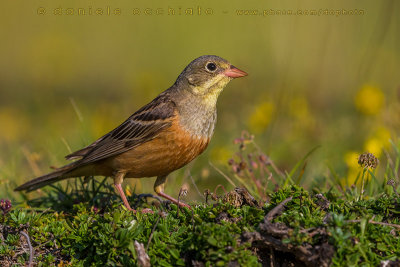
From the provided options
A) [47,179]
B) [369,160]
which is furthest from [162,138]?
[369,160]

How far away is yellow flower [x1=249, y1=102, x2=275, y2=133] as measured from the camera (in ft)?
24.6

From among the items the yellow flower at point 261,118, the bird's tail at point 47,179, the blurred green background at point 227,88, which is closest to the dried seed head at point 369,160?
the blurred green background at point 227,88

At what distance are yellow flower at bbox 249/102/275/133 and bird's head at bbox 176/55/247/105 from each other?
153 cm

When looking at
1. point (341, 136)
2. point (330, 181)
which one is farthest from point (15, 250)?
point (341, 136)

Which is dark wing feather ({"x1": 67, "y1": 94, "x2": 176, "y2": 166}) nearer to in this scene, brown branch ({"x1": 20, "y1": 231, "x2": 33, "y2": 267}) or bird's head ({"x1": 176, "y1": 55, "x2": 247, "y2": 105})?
bird's head ({"x1": 176, "y1": 55, "x2": 247, "y2": 105})

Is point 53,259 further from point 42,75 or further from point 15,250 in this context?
point 42,75

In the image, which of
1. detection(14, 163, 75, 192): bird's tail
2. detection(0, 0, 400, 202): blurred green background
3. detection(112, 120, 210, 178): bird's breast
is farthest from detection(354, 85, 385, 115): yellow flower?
detection(14, 163, 75, 192): bird's tail

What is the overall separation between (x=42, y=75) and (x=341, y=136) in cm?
661

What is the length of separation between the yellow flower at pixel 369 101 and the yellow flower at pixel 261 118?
1.14 m

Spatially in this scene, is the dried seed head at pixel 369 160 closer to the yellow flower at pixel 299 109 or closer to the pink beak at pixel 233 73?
the pink beak at pixel 233 73

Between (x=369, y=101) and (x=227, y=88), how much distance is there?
377cm

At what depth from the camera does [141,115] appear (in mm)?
6070

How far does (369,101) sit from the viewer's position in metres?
7.37

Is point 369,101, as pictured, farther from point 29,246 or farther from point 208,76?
point 29,246
